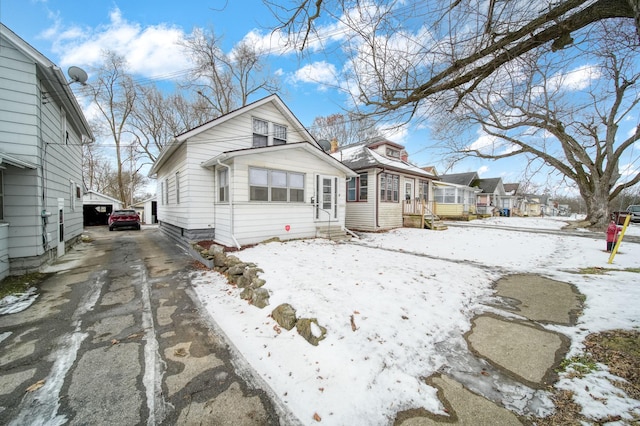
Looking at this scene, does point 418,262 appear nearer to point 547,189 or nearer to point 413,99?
point 547,189

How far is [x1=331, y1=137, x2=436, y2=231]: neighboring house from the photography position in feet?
43.2

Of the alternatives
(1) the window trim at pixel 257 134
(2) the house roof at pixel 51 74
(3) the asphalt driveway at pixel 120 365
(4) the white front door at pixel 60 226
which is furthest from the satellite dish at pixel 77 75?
(3) the asphalt driveway at pixel 120 365

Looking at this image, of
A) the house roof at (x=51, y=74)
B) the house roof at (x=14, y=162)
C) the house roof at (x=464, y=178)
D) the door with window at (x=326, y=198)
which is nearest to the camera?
the house roof at (x=14, y=162)

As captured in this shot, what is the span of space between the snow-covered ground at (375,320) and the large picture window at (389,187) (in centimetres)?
719

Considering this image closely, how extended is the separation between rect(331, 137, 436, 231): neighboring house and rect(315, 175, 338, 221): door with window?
7.29 feet

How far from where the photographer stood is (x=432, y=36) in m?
3.12

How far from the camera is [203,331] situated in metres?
3.39

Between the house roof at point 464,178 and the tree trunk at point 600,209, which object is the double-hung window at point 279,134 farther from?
the house roof at point 464,178

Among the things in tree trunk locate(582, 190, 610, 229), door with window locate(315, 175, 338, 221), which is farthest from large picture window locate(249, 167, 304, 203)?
tree trunk locate(582, 190, 610, 229)

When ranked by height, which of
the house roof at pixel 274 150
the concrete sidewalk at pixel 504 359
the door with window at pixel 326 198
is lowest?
the concrete sidewalk at pixel 504 359

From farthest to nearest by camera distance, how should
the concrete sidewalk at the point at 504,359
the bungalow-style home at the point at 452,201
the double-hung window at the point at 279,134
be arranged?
the bungalow-style home at the point at 452,201, the double-hung window at the point at 279,134, the concrete sidewalk at the point at 504,359

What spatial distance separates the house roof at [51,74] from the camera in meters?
5.35

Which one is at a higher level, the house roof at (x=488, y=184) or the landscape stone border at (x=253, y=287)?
the house roof at (x=488, y=184)

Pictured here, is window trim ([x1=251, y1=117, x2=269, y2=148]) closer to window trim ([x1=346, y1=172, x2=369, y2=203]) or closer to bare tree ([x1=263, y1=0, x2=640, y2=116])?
window trim ([x1=346, y1=172, x2=369, y2=203])
